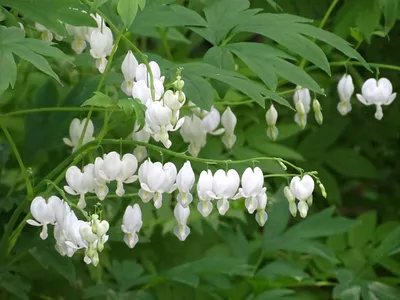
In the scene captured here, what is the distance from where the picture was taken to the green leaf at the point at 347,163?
2363mm

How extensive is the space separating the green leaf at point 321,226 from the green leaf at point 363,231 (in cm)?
30

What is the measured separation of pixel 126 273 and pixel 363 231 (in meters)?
0.79

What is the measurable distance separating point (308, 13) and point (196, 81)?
2.54 feet

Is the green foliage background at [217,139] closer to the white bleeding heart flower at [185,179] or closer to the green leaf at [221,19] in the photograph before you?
the green leaf at [221,19]

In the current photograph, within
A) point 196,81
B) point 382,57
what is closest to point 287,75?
point 196,81

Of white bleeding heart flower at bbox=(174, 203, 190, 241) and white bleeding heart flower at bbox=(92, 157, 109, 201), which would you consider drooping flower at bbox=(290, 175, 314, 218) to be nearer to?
white bleeding heart flower at bbox=(174, 203, 190, 241)

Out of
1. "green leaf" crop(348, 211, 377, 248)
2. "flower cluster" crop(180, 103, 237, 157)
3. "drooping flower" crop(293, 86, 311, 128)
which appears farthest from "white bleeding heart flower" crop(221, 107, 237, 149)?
"green leaf" crop(348, 211, 377, 248)

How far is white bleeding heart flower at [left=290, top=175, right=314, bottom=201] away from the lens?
4.26 feet

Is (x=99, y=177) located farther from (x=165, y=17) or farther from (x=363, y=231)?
(x=363, y=231)

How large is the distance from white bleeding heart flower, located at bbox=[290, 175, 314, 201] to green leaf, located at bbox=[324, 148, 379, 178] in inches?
42.2

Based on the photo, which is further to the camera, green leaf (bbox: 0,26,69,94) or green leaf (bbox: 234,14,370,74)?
green leaf (bbox: 234,14,370,74)

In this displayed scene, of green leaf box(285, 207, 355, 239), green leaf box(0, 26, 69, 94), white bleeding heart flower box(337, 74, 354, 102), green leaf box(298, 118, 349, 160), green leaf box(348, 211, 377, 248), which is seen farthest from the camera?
green leaf box(298, 118, 349, 160)

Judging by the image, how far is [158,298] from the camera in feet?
5.88

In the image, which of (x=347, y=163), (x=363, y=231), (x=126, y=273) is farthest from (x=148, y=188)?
(x=347, y=163)
